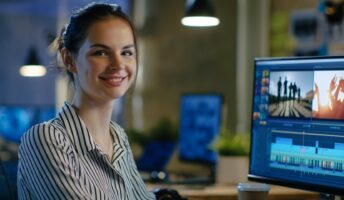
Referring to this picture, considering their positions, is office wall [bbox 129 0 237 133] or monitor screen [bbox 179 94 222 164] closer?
monitor screen [bbox 179 94 222 164]

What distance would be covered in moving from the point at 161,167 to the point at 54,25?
5050 mm

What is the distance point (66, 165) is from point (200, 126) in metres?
1.99

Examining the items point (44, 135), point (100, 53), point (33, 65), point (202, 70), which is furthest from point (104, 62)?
point (33, 65)

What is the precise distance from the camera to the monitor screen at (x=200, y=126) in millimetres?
3537

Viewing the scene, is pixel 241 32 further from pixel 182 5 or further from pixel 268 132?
pixel 268 132

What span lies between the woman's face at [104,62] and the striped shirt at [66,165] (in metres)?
0.09

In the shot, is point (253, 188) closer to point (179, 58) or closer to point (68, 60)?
point (68, 60)

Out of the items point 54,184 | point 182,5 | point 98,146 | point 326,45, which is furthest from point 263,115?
point 182,5

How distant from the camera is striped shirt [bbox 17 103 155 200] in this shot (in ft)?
5.53

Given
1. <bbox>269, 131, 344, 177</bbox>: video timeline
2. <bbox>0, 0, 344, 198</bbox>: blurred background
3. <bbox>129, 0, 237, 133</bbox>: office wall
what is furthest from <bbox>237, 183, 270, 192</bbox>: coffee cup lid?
<bbox>129, 0, 237, 133</bbox>: office wall

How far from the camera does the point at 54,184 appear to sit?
1683mm

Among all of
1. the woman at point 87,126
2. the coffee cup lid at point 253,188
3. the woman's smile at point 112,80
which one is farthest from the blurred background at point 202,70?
the woman's smile at point 112,80

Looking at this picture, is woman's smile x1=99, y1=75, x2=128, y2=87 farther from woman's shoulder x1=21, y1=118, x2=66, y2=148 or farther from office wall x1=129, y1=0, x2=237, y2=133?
office wall x1=129, y1=0, x2=237, y2=133

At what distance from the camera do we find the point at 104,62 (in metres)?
1.81
